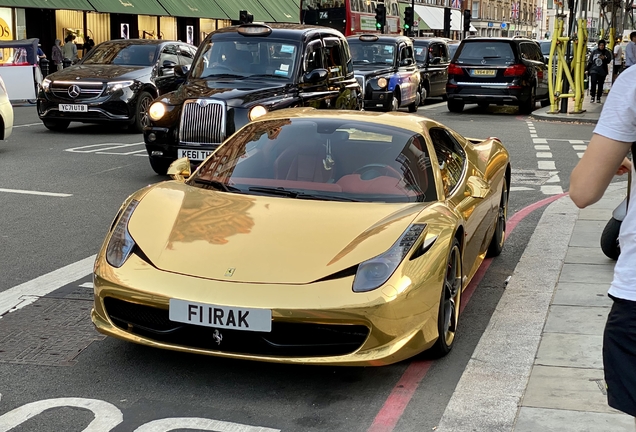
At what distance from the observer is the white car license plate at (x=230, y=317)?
420 centimetres

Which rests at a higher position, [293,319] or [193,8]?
[193,8]

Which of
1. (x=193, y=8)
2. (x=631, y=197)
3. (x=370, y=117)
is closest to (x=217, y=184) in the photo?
(x=370, y=117)

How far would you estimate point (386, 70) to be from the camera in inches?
844

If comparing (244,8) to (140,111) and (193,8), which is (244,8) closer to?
(193,8)

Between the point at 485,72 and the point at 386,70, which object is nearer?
the point at 386,70

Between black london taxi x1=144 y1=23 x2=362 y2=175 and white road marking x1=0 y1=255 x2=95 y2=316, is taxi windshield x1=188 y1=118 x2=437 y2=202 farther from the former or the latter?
black london taxi x1=144 y1=23 x2=362 y2=175

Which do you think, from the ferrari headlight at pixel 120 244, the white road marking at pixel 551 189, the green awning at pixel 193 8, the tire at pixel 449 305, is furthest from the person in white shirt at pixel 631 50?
the ferrari headlight at pixel 120 244

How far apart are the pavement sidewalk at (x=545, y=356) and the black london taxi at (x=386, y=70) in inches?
527

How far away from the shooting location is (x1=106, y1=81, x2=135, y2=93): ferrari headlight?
16484mm

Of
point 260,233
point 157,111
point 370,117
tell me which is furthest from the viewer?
point 157,111

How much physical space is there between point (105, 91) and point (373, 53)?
7736 millimetres

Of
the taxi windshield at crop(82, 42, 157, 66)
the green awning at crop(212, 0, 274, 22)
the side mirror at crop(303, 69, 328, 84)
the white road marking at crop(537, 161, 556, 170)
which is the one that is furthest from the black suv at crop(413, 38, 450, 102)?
A: the green awning at crop(212, 0, 274, 22)

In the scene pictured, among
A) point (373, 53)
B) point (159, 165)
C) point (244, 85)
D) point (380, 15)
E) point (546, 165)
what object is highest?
point (380, 15)

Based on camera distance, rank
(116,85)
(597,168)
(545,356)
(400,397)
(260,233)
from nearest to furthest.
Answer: (597,168) → (400,397) → (260,233) → (545,356) → (116,85)
